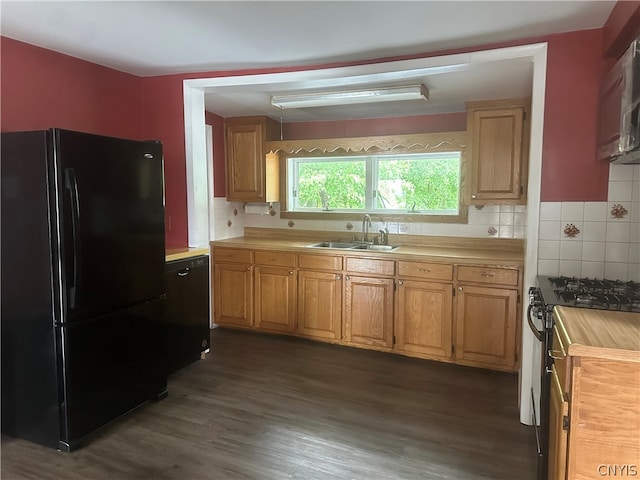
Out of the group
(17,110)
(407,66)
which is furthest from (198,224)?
(407,66)

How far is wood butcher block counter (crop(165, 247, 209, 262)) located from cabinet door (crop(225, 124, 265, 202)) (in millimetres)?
1165

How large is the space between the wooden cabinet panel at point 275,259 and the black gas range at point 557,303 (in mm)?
2230

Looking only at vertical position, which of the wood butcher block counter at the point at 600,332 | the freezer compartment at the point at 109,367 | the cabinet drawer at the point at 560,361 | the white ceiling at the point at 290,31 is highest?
the white ceiling at the point at 290,31

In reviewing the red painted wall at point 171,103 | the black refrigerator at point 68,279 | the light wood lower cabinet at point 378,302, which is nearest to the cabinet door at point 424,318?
the light wood lower cabinet at point 378,302

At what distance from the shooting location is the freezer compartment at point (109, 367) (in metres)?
2.32

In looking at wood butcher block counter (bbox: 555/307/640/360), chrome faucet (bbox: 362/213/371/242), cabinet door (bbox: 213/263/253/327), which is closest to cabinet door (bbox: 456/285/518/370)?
chrome faucet (bbox: 362/213/371/242)

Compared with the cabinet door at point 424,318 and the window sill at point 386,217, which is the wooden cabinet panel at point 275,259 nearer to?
the window sill at point 386,217

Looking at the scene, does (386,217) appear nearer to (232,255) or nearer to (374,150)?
(374,150)

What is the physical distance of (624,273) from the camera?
2.43m

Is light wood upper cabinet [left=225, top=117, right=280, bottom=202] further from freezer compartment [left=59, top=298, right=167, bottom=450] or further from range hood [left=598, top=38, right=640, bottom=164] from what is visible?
range hood [left=598, top=38, right=640, bottom=164]

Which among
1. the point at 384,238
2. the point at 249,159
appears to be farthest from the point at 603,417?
the point at 249,159

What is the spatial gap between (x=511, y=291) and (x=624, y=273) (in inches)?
36.4

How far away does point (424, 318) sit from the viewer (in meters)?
3.60

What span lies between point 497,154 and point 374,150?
3.77ft
